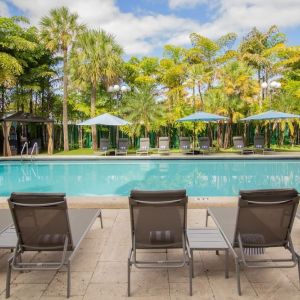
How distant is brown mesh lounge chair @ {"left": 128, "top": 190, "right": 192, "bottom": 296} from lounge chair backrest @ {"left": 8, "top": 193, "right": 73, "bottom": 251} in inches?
24.0

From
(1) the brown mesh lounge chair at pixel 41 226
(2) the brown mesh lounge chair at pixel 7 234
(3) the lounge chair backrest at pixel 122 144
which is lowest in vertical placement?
(2) the brown mesh lounge chair at pixel 7 234

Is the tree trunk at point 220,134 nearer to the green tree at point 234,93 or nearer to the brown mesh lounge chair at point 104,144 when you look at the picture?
the green tree at point 234,93

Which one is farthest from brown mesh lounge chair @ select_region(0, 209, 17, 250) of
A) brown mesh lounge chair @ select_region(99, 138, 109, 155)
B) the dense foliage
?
the dense foliage

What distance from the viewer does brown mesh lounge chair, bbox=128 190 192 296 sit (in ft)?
9.30

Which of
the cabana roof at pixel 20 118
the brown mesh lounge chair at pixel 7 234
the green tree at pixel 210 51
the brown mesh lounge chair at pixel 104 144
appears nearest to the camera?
the brown mesh lounge chair at pixel 7 234

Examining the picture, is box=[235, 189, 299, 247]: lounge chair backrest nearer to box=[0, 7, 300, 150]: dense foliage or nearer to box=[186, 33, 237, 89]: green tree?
box=[0, 7, 300, 150]: dense foliage

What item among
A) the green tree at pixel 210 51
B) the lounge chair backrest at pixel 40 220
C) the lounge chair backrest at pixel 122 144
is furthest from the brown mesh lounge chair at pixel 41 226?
the green tree at pixel 210 51

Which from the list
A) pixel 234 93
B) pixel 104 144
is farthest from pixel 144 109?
pixel 234 93

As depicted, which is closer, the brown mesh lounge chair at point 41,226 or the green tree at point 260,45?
the brown mesh lounge chair at point 41,226

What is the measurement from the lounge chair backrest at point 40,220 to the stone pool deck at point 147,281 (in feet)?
1.21

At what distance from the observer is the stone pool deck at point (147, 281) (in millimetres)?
2773

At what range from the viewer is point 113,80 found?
1919 cm

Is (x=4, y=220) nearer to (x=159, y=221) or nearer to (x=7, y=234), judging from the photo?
(x=7, y=234)

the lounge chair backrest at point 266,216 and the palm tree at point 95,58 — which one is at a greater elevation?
the palm tree at point 95,58
